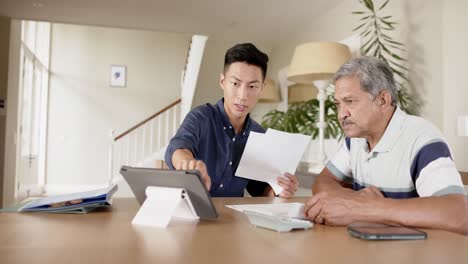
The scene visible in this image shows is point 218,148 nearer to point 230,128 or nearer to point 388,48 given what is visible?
point 230,128

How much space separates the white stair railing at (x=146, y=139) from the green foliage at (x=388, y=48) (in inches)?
164

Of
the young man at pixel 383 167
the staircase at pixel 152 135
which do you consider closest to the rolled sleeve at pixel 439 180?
the young man at pixel 383 167

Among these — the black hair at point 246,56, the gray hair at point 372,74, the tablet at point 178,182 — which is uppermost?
the black hair at point 246,56

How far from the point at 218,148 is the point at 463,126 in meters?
1.47

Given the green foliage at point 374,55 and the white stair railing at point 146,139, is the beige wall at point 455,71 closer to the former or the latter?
the green foliage at point 374,55

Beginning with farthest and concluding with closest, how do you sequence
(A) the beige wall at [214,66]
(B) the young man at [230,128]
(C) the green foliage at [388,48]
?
1. (A) the beige wall at [214,66]
2. (C) the green foliage at [388,48]
3. (B) the young man at [230,128]

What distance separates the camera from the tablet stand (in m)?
0.98

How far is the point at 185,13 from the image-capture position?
13.8 ft

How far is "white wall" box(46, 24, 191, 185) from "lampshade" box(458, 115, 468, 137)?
621 cm

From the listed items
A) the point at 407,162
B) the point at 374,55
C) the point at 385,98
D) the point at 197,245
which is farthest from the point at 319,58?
the point at 197,245

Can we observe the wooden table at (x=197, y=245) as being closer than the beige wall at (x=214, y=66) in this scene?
Yes

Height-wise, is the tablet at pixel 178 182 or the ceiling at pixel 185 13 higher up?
the ceiling at pixel 185 13

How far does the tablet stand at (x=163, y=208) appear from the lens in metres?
0.98

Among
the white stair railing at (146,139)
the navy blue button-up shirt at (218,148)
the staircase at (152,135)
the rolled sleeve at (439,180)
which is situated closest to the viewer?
the rolled sleeve at (439,180)
